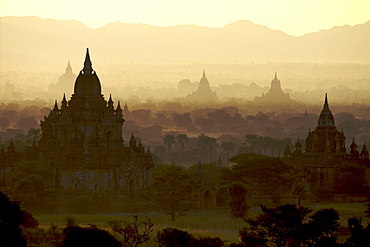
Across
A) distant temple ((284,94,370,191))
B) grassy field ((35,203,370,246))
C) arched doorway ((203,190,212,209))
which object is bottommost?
grassy field ((35,203,370,246))

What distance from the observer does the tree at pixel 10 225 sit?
50253mm

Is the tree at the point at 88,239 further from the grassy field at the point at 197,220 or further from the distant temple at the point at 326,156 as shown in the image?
the distant temple at the point at 326,156

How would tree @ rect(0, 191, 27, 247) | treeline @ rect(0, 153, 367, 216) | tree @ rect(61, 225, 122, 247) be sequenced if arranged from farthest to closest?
treeline @ rect(0, 153, 367, 216) < tree @ rect(61, 225, 122, 247) < tree @ rect(0, 191, 27, 247)

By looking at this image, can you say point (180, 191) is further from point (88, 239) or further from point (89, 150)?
point (88, 239)

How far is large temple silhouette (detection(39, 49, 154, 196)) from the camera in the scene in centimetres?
9688

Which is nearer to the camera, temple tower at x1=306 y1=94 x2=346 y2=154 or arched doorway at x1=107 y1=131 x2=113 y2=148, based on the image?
arched doorway at x1=107 y1=131 x2=113 y2=148

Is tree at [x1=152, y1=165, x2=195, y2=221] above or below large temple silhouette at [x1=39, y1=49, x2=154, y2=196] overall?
below

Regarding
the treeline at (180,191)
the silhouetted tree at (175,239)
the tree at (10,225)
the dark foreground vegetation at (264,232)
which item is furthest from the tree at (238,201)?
the tree at (10,225)

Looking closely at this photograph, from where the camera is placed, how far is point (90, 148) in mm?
99812

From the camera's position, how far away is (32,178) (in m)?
88.6

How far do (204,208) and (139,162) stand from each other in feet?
30.8

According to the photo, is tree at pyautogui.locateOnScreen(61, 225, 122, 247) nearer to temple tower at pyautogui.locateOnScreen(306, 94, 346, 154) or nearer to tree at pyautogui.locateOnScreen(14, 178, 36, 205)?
tree at pyautogui.locateOnScreen(14, 178, 36, 205)

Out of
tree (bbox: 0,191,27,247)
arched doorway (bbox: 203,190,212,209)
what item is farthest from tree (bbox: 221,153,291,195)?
tree (bbox: 0,191,27,247)

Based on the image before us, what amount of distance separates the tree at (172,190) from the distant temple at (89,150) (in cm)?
827
